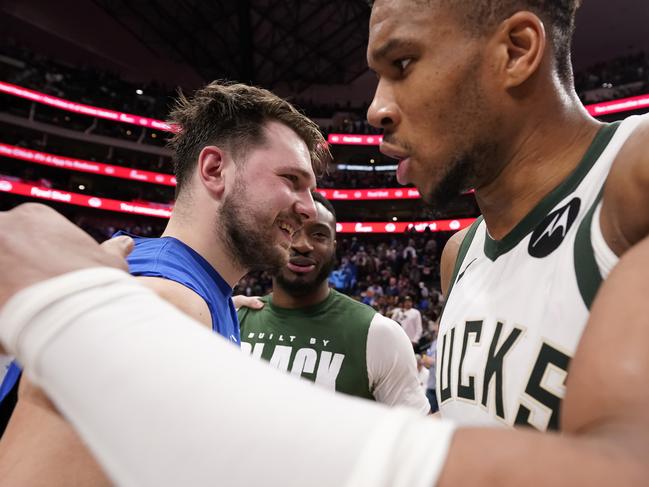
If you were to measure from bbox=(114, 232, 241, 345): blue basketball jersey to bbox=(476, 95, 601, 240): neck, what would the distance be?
1.02 metres

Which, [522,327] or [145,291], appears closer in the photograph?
[145,291]

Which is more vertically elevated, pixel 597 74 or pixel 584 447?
pixel 597 74

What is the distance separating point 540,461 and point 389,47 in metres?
1.05

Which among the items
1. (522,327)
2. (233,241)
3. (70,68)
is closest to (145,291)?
(522,327)

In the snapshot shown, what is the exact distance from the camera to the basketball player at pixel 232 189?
2010 mm

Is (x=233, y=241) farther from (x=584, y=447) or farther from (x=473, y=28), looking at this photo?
(x=584, y=447)

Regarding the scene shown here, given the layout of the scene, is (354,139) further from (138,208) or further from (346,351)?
(346,351)

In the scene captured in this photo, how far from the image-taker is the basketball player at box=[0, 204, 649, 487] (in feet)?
1.56

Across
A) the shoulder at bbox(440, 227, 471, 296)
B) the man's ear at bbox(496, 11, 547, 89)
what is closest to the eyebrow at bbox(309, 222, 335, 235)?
the shoulder at bbox(440, 227, 471, 296)

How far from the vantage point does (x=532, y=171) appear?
4.14 ft

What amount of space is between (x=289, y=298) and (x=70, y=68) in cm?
2443

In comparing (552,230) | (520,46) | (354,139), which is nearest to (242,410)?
(552,230)

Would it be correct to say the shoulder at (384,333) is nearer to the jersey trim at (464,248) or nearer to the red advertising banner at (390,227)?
the jersey trim at (464,248)

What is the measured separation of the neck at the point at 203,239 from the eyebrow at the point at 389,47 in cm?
109
